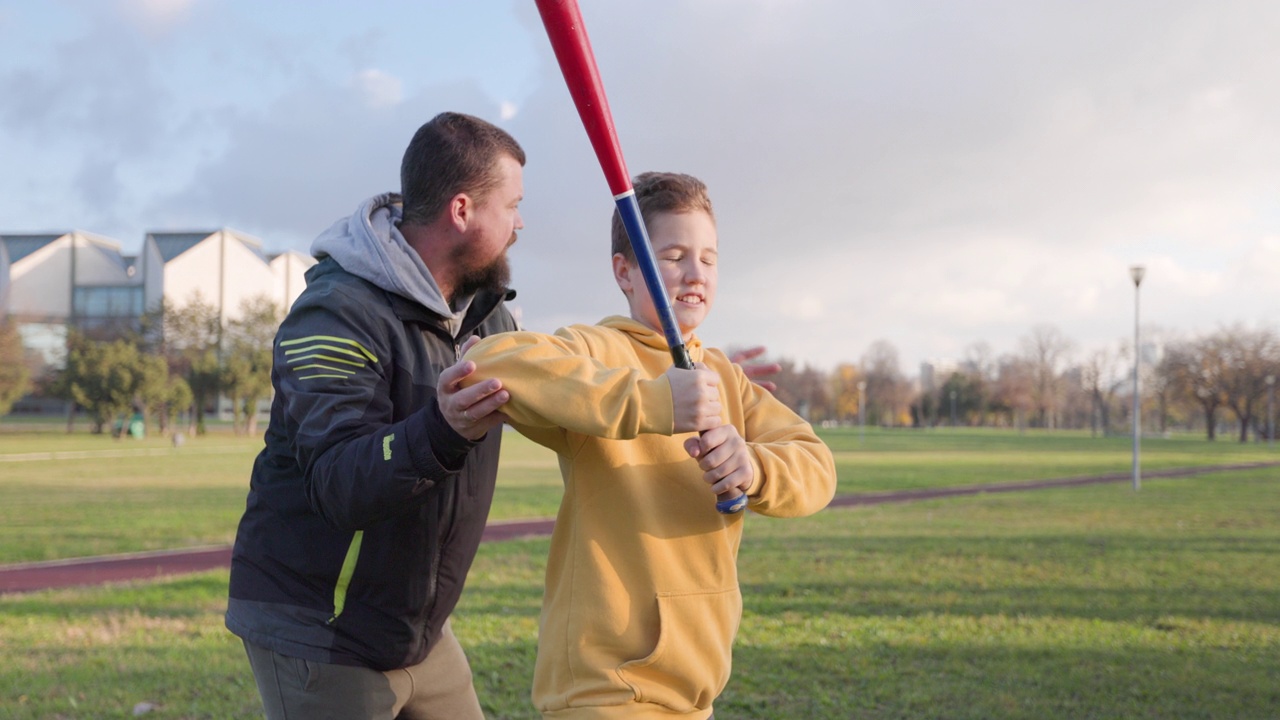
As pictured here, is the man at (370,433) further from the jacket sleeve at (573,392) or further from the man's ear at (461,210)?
the jacket sleeve at (573,392)

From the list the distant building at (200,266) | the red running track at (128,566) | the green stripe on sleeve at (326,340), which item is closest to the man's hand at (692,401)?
the green stripe on sleeve at (326,340)

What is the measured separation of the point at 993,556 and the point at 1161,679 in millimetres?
4994

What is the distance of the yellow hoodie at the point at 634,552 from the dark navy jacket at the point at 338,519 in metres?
0.33

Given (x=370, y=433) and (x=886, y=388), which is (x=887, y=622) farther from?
(x=886, y=388)

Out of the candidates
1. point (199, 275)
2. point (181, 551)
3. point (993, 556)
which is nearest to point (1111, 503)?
point (993, 556)

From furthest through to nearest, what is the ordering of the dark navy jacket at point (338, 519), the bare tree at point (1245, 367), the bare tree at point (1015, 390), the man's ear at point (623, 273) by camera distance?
1. the bare tree at point (1015, 390)
2. the bare tree at point (1245, 367)
3. the man's ear at point (623, 273)
4. the dark navy jacket at point (338, 519)

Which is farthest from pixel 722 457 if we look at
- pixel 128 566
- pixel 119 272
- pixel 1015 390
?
pixel 1015 390

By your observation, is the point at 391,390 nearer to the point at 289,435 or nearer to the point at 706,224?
→ the point at 289,435

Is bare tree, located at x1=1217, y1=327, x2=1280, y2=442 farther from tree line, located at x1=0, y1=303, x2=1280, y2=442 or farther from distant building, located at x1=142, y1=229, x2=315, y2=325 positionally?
distant building, located at x1=142, y1=229, x2=315, y2=325

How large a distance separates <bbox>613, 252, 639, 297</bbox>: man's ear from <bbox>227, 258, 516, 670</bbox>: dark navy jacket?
1.75 feet

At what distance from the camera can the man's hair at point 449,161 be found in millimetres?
2443

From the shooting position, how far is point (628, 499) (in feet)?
6.91

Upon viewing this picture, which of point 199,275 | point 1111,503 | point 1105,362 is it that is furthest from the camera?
point 1105,362

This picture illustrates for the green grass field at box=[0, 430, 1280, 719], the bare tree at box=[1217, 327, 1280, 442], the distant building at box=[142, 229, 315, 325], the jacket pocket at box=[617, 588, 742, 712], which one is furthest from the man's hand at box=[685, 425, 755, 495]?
the bare tree at box=[1217, 327, 1280, 442]
